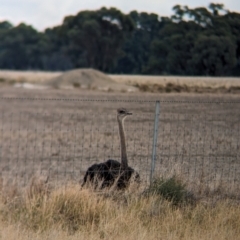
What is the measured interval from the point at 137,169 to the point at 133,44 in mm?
22115

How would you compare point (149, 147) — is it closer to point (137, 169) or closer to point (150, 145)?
point (150, 145)

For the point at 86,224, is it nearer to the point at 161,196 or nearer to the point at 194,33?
the point at 161,196

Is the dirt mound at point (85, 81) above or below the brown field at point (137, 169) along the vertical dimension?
above

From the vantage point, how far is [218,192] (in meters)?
12.0

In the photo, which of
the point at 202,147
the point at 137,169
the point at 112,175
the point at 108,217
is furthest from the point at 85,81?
the point at 108,217

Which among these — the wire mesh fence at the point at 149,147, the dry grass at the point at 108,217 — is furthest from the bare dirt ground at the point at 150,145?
the dry grass at the point at 108,217

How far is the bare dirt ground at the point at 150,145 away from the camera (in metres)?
13.2

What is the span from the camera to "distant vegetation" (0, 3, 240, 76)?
17.4m

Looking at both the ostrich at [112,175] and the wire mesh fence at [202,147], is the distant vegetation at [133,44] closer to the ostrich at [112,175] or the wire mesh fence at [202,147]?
the wire mesh fence at [202,147]

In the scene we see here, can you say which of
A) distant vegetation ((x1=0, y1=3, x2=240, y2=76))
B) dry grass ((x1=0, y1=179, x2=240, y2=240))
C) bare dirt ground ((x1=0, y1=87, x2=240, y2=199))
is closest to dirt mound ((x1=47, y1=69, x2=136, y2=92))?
distant vegetation ((x1=0, y1=3, x2=240, y2=76))

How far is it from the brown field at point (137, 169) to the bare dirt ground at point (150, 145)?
0.03m

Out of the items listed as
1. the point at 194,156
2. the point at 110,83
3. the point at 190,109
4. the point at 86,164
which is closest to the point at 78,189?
the point at 194,156

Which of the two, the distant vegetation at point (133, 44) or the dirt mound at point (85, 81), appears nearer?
the distant vegetation at point (133, 44)

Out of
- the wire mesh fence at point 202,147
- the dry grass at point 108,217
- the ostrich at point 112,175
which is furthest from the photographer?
the wire mesh fence at point 202,147
